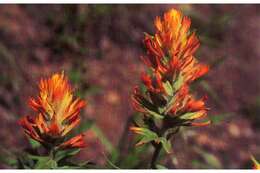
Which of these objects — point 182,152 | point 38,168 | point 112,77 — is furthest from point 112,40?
point 38,168

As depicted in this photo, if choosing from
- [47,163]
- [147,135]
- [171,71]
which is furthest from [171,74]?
[47,163]

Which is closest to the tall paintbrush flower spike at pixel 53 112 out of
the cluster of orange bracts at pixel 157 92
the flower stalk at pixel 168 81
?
the cluster of orange bracts at pixel 157 92

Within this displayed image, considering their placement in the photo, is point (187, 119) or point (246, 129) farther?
point (246, 129)

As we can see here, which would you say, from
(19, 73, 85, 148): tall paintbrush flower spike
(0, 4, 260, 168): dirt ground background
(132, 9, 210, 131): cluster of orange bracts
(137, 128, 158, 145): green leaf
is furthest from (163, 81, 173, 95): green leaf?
(0, 4, 260, 168): dirt ground background

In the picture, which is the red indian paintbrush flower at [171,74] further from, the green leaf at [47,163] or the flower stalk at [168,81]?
the green leaf at [47,163]

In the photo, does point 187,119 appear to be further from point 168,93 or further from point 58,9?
point 58,9

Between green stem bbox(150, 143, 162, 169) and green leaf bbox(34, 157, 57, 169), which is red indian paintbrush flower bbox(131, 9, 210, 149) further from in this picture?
green leaf bbox(34, 157, 57, 169)
